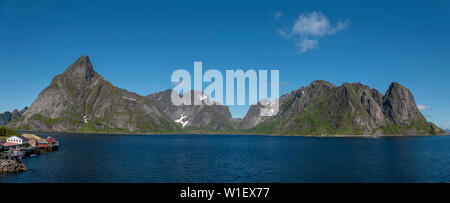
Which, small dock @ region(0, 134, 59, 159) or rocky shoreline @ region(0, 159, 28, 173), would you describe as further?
small dock @ region(0, 134, 59, 159)

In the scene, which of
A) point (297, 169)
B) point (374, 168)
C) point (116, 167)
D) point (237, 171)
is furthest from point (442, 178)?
point (116, 167)

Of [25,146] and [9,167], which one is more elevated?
[25,146]

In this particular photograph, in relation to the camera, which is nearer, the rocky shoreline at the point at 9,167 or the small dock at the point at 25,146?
the rocky shoreline at the point at 9,167

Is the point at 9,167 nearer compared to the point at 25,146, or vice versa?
the point at 9,167

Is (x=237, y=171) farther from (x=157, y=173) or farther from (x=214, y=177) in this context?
(x=157, y=173)

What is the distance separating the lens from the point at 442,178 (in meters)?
77.1

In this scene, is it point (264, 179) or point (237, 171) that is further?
point (237, 171)
